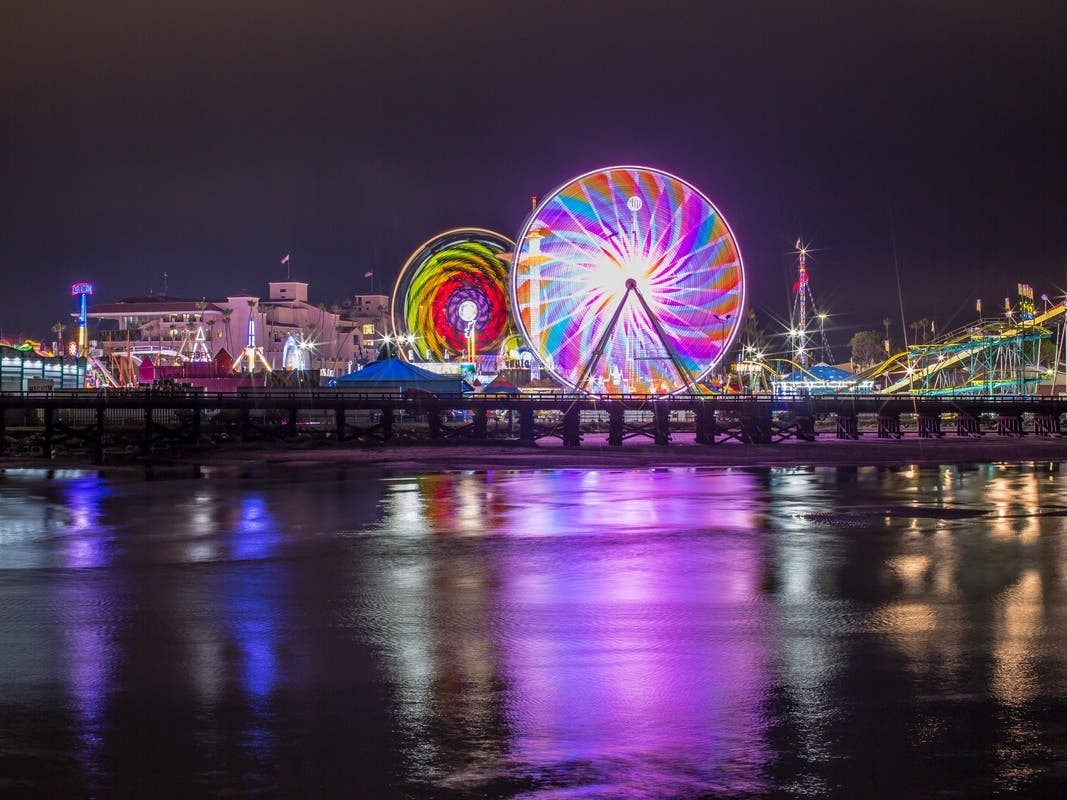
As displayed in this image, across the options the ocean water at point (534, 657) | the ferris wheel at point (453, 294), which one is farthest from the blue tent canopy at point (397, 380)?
the ocean water at point (534, 657)

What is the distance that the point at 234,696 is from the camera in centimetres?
874

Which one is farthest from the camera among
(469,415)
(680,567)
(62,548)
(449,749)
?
(469,415)

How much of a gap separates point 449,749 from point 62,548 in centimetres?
1210

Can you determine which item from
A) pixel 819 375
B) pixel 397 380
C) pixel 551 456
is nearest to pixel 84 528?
pixel 551 456

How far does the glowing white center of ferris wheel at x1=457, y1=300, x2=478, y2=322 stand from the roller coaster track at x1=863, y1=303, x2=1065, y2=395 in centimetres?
3565

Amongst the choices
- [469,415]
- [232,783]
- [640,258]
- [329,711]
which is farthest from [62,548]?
[469,415]

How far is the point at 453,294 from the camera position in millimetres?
94625

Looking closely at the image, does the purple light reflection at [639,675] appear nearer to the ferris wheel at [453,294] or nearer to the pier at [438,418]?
the pier at [438,418]

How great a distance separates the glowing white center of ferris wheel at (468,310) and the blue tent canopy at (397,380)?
20.0 metres

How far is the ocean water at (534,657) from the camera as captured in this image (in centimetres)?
702

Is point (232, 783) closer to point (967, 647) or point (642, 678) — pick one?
point (642, 678)

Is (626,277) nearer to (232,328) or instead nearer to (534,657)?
(534,657)

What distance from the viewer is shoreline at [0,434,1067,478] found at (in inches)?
1506

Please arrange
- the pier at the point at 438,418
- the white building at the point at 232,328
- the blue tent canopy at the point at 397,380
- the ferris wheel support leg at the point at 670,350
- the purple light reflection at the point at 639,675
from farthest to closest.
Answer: the white building at the point at 232,328, the blue tent canopy at the point at 397,380, the ferris wheel support leg at the point at 670,350, the pier at the point at 438,418, the purple light reflection at the point at 639,675
